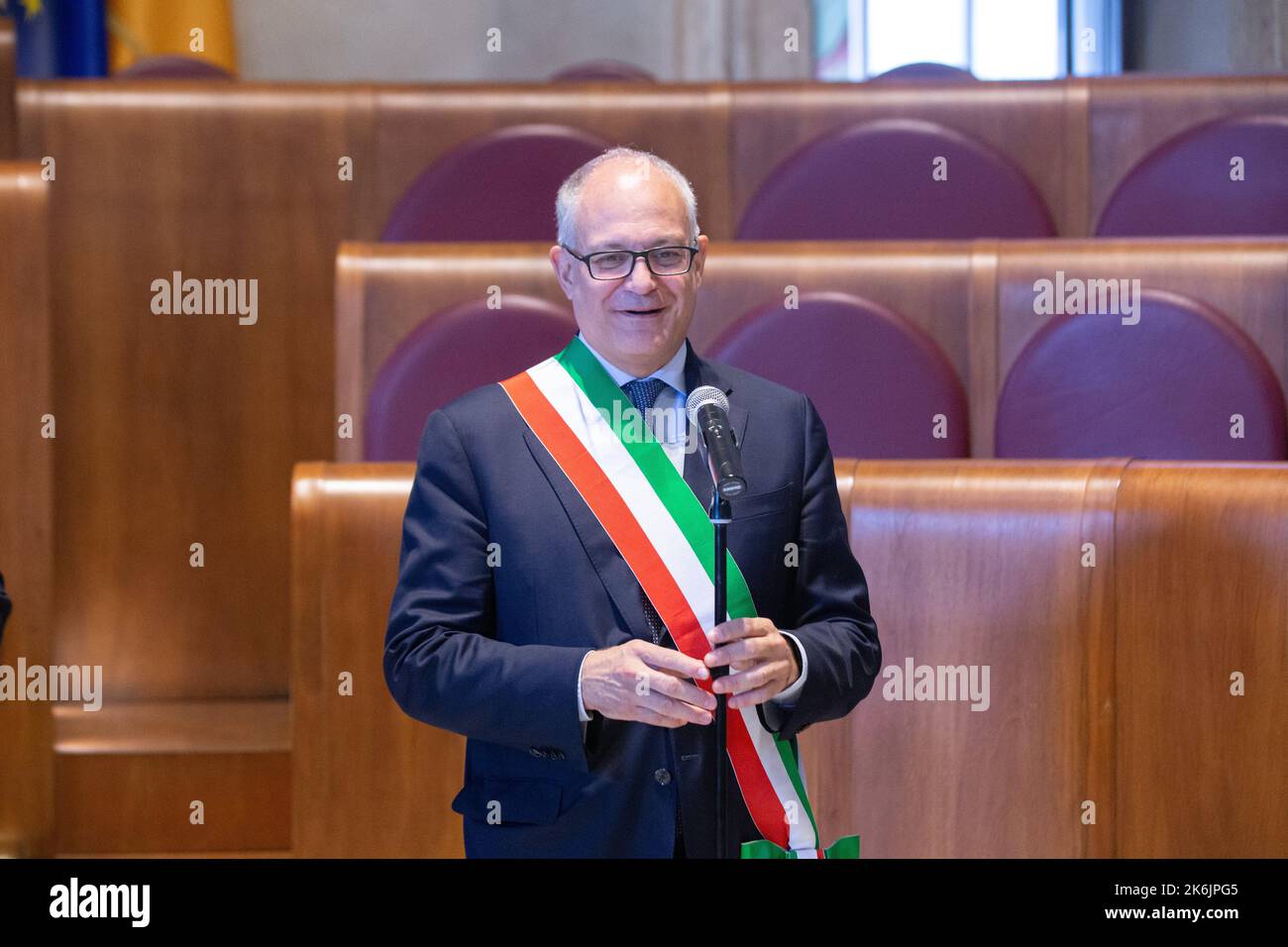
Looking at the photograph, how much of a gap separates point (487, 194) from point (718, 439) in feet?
2.51

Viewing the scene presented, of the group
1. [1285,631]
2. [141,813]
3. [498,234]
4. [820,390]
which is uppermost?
[498,234]

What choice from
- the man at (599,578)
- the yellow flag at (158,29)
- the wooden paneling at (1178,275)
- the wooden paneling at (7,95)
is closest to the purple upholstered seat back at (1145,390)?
the wooden paneling at (1178,275)

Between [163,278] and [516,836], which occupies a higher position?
[163,278]

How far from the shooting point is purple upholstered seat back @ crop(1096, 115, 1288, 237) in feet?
3.92

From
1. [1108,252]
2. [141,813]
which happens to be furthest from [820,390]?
[141,813]

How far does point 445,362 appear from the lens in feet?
3.24

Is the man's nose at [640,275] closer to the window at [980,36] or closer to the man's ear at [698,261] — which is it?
the man's ear at [698,261]

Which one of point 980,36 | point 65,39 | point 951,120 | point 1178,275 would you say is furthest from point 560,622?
point 980,36

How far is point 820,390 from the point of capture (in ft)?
3.22

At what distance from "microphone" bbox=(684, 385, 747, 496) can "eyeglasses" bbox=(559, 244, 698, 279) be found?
57 millimetres
